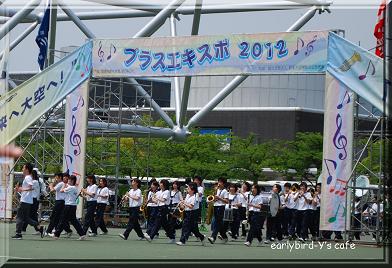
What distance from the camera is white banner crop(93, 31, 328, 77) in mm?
22375

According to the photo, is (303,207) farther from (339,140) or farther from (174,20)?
(174,20)

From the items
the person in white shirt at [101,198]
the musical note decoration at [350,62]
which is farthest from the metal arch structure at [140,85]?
the musical note decoration at [350,62]

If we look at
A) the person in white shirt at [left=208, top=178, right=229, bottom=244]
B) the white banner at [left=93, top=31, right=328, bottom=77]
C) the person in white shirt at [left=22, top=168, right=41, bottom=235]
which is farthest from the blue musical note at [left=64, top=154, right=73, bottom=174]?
the person in white shirt at [left=208, top=178, right=229, bottom=244]

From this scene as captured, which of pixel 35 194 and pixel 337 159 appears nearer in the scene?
pixel 337 159

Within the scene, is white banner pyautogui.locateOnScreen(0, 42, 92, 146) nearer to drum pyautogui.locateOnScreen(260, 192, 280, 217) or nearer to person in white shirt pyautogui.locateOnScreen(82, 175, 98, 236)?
person in white shirt pyautogui.locateOnScreen(82, 175, 98, 236)

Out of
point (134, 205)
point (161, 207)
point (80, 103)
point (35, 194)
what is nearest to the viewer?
point (35, 194)

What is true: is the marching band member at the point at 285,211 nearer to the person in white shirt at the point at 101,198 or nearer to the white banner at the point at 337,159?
the white banner at the point at 337,159

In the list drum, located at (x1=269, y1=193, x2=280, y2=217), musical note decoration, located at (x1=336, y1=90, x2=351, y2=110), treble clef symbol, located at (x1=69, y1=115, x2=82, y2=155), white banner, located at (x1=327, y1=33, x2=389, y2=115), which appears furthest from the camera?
treble clef symbol, located at (x1=69, y1=115, x2=82, y2=155)

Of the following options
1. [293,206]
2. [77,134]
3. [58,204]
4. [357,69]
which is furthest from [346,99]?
[77,134]

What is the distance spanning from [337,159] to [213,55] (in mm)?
3971

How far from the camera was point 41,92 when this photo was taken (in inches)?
937

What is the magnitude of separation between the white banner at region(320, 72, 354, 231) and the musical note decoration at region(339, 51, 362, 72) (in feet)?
2.13

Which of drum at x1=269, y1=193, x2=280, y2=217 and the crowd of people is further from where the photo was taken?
drum at x1=269, y1=193, x2=280, y2=217

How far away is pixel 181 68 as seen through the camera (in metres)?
23.7
